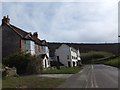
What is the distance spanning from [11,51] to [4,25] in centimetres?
534

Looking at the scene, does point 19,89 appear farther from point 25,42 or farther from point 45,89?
point 25,42

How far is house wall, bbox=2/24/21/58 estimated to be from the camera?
5756 cm

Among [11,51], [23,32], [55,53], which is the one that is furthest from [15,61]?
[55,53]

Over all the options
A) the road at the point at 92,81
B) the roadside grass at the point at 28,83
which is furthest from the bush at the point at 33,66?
the roadside grass at the point at 28,83

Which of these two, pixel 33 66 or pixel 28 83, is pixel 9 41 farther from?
pixel 28 83

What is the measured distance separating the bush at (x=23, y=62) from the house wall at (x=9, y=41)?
6374mm

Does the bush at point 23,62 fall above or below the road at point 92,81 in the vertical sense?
above

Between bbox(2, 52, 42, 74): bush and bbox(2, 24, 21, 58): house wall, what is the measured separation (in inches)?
251

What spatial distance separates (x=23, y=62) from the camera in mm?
49594

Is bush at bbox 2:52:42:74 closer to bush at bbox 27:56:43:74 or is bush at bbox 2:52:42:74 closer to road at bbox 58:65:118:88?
bush at bbox 27:56:43:74

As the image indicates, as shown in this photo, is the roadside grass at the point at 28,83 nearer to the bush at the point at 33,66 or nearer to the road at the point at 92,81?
the road at the point at 92,81

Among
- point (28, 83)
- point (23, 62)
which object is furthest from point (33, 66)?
point (28, 83)

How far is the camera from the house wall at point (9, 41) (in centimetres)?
5756

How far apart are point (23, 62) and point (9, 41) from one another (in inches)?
383
